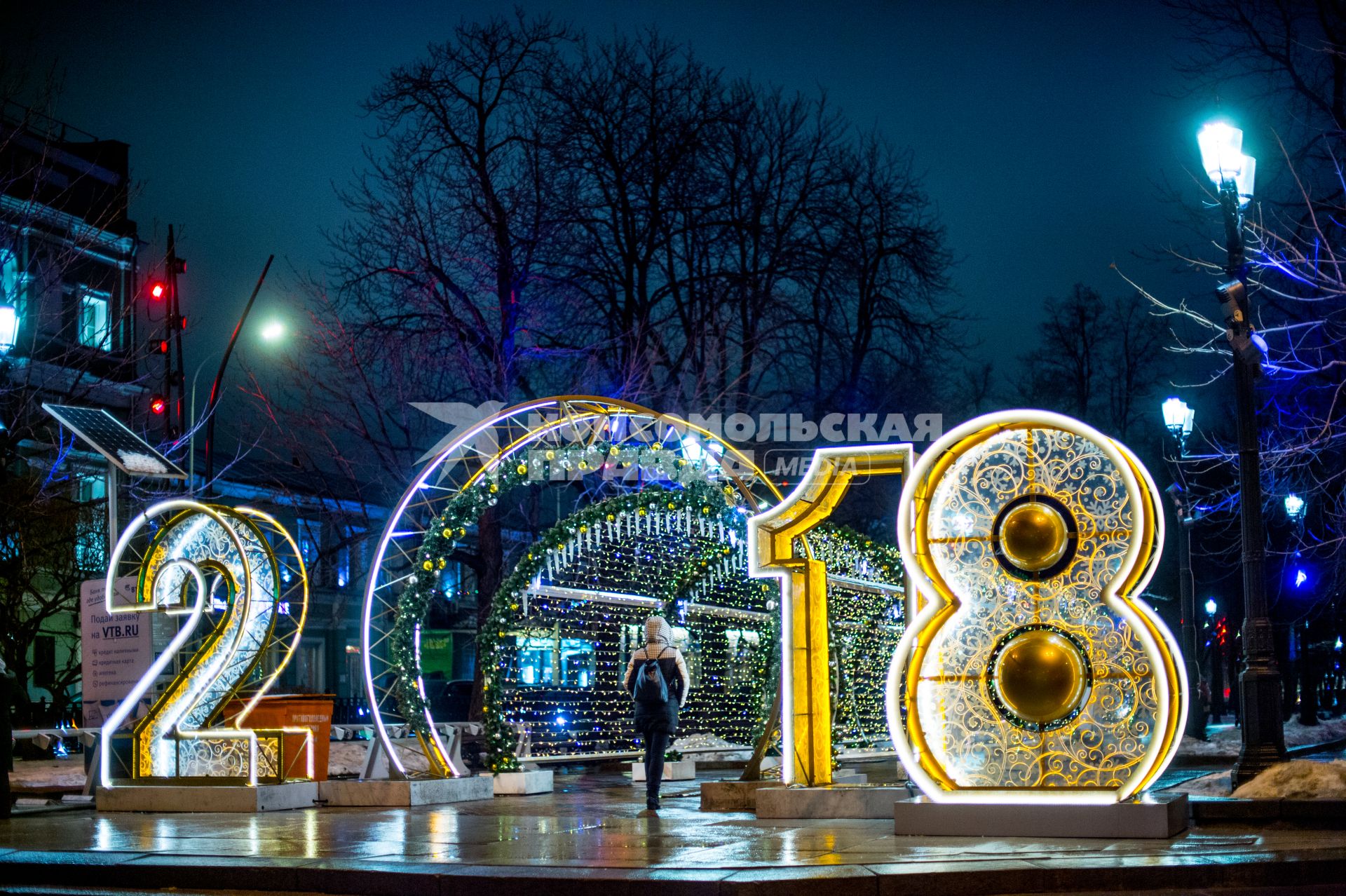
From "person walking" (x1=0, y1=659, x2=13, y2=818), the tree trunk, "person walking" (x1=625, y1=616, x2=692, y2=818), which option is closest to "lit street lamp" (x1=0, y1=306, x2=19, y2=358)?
"person walking" (x1=0, y1=659, x2=13, y2=818)

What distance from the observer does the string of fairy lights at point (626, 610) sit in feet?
53.7

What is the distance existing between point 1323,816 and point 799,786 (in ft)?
13.9

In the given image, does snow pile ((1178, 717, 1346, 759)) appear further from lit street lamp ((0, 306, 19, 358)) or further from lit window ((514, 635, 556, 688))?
lit street lamp ((0, 306, 19, 358))

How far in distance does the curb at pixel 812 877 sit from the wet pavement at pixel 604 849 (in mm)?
15

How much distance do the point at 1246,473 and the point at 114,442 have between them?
12.1 meters

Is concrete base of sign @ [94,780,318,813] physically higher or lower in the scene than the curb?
lower

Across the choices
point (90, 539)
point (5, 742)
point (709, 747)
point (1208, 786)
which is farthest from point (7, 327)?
point (1208, 786)

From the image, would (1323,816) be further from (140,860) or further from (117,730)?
(117,730)

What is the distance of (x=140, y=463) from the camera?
16094 millimetres

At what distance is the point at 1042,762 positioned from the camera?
10.5 metres

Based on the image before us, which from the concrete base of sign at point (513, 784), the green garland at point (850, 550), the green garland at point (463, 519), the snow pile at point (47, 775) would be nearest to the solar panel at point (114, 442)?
the green garland at point (463, 519)

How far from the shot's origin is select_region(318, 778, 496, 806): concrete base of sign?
15.4 metres

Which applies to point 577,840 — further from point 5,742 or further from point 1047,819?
point 5,742

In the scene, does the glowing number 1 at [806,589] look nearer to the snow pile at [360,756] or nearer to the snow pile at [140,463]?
the snow pile at [140,463]
